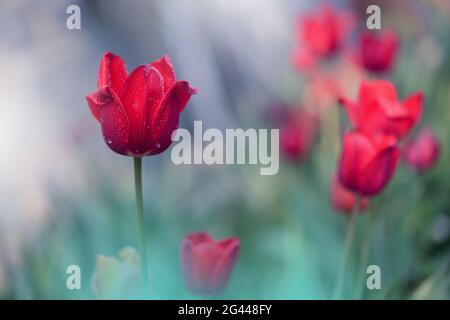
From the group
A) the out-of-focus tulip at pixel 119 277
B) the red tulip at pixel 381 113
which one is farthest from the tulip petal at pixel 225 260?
the red tulip at pixel 381 113

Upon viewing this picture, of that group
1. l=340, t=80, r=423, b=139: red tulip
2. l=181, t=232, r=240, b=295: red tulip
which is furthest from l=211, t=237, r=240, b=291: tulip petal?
l=340, t=80, r=423, b=139: red tulip

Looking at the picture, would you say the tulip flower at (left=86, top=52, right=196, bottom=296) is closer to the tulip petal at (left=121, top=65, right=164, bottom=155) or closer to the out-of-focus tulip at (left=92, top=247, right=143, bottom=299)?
the tulip petal at (left=121, top=65, right=164, bottom=155)

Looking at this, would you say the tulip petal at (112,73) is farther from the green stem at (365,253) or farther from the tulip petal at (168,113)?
the green stem at (365,253)

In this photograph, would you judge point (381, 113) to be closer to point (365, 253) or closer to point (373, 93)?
point (373, 93)

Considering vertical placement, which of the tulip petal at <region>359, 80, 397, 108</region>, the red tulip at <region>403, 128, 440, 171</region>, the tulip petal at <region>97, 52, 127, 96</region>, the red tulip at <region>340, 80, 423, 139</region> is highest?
the tulip petal at <region>97, 52, 127, 96</region>

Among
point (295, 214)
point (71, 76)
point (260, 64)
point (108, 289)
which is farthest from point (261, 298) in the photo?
point (71, 76)

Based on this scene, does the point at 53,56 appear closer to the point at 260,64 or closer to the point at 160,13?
the point at 160,13
